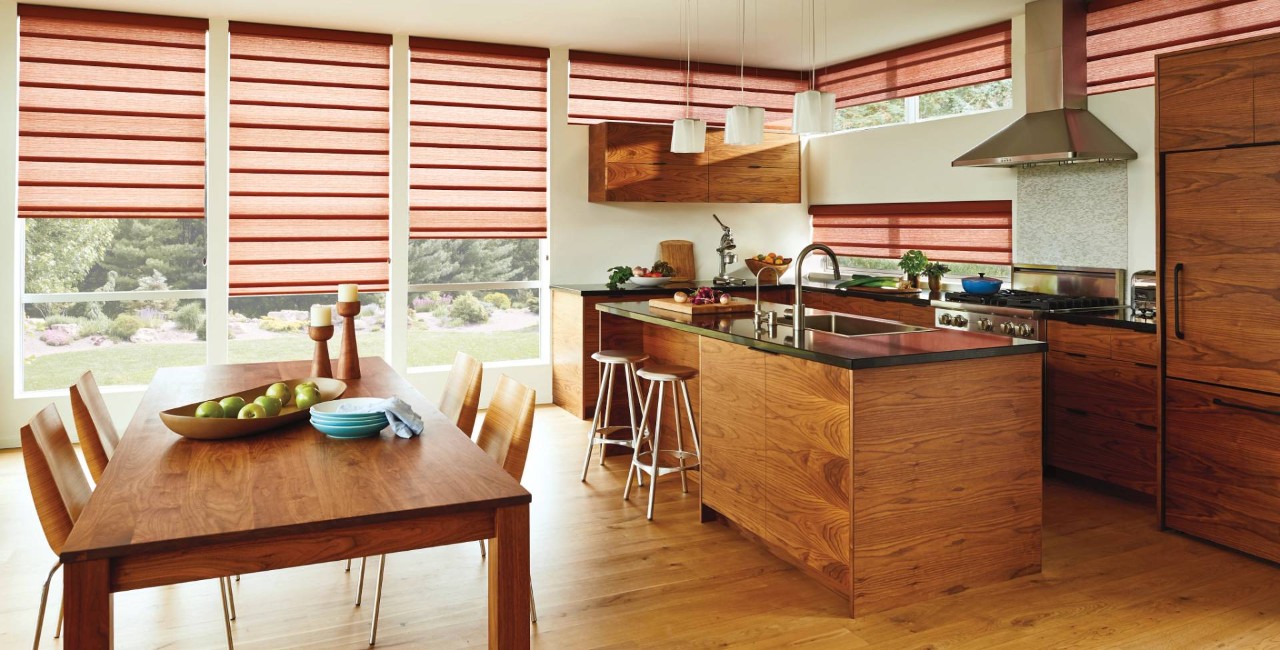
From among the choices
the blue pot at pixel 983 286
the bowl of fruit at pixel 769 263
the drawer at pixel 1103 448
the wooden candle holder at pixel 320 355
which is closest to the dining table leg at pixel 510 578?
the wooden candle holder at pixel 320 355

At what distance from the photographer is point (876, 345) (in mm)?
3365

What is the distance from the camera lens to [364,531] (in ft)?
6.37

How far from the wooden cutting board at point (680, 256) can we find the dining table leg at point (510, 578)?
17.3 feet

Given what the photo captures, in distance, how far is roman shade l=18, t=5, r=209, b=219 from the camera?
5.55 m

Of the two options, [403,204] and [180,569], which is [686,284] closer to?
[403,204]

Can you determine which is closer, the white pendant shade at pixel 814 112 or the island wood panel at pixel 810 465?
the island wood panel at pixel 810 465

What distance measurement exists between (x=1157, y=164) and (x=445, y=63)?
4610mm

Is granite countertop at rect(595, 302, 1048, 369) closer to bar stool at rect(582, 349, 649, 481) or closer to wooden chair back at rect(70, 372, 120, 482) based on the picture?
bar stool at rect(582, 349, 649, 481)

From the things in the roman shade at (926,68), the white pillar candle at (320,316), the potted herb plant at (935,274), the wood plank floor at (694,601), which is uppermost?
the roman shade at (926,68)

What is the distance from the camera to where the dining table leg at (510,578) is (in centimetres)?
203

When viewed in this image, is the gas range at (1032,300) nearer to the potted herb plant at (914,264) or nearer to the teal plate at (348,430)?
the potted herb plant at (914,264)

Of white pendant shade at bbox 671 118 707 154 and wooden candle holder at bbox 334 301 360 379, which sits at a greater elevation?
white pendant shade at bbox 671 118 707 154

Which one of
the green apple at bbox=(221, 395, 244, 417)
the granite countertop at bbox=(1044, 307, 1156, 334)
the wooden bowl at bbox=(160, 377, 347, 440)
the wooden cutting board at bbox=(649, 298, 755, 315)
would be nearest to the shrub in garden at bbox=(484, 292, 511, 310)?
the wooden cutting board at bbox=(649, 298, 755, 315)

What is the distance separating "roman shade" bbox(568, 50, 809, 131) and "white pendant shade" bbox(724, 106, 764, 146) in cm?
233
